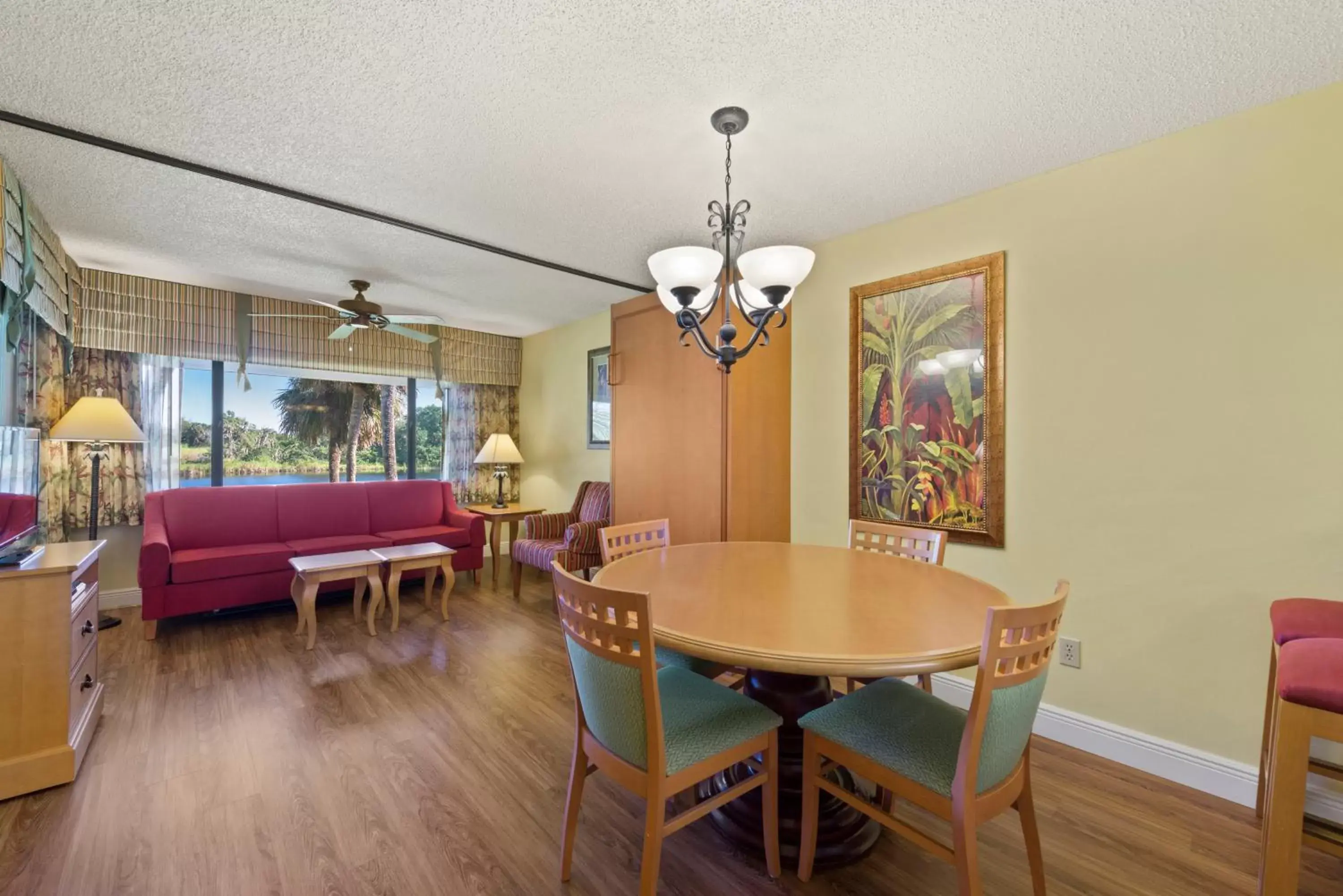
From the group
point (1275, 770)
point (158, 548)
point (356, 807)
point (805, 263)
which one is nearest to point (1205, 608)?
point (1275, 770)

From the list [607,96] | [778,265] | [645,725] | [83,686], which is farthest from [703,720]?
[83,686]

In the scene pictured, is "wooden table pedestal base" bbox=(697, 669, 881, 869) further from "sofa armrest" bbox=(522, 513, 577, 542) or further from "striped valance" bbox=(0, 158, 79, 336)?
"striped valance" bbox=(0, 158, 79, 336)

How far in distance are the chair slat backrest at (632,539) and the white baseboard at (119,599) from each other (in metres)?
4.13

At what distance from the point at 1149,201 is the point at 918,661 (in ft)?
7.13

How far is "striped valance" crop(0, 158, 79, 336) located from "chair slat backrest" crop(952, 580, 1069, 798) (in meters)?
3.75

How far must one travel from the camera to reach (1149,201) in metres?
2.13

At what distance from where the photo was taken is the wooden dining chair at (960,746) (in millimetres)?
1191

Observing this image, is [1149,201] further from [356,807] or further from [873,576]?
[356,807]

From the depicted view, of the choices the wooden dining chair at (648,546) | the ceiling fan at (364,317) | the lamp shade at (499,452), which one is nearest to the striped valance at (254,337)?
the lamp shade at (499,452)

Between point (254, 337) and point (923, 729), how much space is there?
215 inches

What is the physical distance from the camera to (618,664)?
4.34ft

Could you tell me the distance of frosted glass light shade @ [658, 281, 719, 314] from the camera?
6.78ft

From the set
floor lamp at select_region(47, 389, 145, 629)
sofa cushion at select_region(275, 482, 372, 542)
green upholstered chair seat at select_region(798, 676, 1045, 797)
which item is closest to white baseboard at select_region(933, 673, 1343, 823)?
green upholstered chair seat at select_region(798, 676, 1045, 797)

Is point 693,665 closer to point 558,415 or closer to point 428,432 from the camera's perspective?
point 558,415
